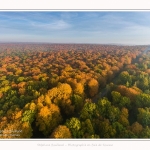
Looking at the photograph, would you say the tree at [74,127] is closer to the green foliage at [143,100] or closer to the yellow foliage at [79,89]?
the yellow foliage at [79,89]

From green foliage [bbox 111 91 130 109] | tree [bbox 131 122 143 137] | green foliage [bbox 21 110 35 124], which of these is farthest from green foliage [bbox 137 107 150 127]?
green foliage [bbox 21 110 35 124]

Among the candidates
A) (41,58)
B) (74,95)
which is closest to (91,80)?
(74,95)

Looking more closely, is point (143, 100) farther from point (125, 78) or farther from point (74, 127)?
point (74, 127)

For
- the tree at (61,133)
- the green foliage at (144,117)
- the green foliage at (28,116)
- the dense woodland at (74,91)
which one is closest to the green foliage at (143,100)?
the dense woodland at (74,91)

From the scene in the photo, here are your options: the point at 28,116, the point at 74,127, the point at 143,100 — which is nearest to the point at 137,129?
the point at 143,100

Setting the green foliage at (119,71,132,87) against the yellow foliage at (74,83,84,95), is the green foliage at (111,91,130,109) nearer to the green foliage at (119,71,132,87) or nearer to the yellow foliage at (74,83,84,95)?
the green foliage at (119,71,132,87)

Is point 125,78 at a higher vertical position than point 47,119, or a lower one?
higher

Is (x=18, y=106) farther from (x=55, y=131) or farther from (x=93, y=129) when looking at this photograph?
(x=93, y=129)

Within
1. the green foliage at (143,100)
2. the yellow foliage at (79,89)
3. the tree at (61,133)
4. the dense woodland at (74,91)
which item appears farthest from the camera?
the yellow foliage at (79,89)

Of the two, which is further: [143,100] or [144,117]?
[143,100]
